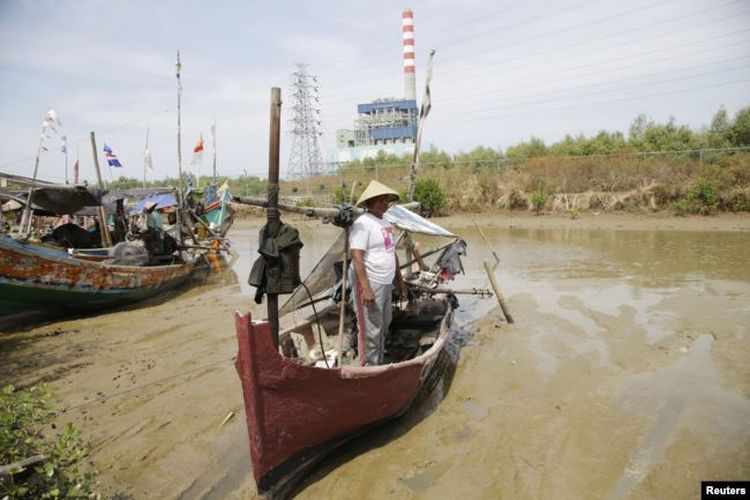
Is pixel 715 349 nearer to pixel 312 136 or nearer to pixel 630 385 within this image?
pixel 630 385

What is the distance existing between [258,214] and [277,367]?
1134 inches

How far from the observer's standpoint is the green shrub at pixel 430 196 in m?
23.6

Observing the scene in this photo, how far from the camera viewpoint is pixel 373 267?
4.45m

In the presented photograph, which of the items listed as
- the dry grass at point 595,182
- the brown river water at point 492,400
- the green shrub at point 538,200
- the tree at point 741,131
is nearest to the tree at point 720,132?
the tree at point 741,131

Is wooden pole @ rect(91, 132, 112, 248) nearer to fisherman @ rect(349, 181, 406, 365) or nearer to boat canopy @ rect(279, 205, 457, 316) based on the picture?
boat canopy @ rect(279, 205, 457, 316)

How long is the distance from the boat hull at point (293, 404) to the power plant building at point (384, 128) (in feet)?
145

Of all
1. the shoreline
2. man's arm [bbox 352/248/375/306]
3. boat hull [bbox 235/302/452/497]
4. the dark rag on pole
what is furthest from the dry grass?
boat hull [bbox 235/302/452/497]

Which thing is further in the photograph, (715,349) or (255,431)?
(715,349)

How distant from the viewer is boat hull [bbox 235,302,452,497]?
10.5 ft

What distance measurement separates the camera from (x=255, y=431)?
10.8 ft

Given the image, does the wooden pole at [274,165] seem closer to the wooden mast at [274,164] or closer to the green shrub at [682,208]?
the wooden mast at [274,164]

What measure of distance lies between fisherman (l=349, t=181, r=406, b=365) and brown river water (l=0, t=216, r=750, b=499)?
3.08 ft

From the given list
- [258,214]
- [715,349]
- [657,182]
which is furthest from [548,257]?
[258,214]

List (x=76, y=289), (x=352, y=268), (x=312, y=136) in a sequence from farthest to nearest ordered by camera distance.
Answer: (x=312, y=136) < (x=76, y=289) < (x=352, y=268)
